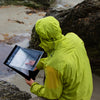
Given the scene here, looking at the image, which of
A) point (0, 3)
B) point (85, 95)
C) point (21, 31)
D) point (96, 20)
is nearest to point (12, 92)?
point (85, 95)

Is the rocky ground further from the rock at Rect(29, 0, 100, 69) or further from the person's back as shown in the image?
the person's back

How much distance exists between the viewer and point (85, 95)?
7.32 feet

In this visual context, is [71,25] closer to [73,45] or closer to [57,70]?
[73,45]

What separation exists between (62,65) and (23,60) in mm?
757

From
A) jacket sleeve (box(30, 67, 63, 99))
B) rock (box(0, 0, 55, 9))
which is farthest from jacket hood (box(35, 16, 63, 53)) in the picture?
rock (box(0, 0, 55, 9))

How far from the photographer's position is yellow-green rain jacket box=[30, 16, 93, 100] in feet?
6.51

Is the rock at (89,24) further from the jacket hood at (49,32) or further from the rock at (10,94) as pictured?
the jacket hood at (49,32)

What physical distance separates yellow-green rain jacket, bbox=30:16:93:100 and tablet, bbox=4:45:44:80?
360mm

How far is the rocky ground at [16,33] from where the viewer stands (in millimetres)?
4493

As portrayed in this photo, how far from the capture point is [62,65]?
1957 mm

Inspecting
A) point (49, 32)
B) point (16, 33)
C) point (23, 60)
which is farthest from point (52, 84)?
point (16, 33)

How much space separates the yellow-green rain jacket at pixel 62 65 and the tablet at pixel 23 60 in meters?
0.36

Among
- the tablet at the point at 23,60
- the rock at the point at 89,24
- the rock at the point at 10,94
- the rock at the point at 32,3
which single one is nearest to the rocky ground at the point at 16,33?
the rock at the point at 32,3

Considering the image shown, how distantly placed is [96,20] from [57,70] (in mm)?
2447
